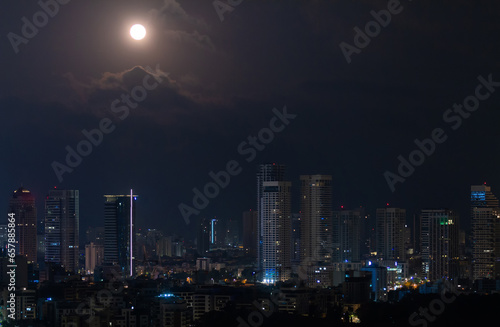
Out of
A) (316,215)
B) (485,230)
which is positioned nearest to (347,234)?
(316,215)

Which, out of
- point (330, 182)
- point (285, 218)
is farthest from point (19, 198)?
point (330, 182)

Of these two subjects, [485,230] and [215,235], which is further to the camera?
[215,235]

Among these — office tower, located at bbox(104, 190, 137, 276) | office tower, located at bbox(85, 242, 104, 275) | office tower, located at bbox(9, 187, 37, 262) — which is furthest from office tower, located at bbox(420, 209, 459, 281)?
office tower, located at bbox(9, 187, 37, 262)

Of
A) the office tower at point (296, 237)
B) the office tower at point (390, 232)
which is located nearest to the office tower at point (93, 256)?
the office tower at point (296, 237)

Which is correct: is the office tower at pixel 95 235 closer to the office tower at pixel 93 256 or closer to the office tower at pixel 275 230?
the office tower at pixel 93 256

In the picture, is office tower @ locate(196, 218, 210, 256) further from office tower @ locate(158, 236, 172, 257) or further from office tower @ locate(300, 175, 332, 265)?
office tower @ locate(300, 175, 332, 265)

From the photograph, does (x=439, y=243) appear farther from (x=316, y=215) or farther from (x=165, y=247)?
(x=165, y=247)

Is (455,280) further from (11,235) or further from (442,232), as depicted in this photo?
(11,235)
